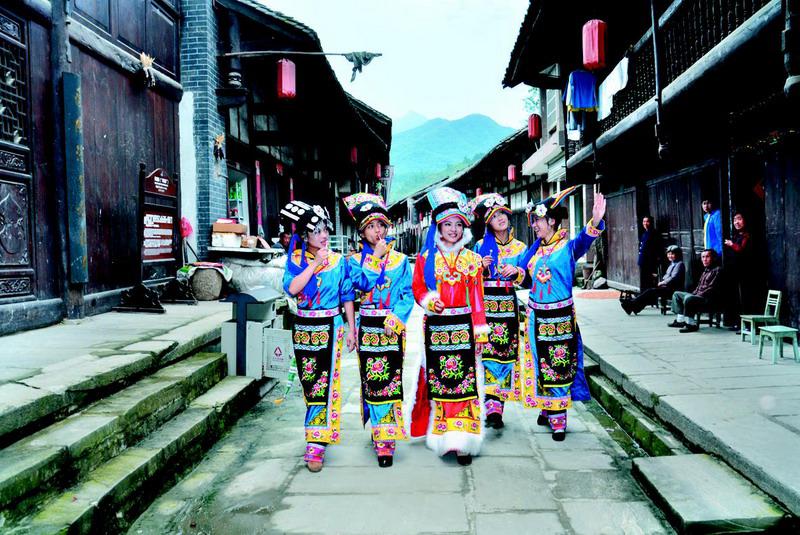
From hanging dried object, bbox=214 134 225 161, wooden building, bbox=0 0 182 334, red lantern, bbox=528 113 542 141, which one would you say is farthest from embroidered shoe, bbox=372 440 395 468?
red lantern, bbox=528 113 542 141

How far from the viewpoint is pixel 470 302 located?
171 inches

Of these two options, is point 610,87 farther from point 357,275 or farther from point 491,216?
point 357,275

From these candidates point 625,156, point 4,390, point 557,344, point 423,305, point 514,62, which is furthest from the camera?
point 514,62

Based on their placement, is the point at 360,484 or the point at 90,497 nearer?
the point at 90,497

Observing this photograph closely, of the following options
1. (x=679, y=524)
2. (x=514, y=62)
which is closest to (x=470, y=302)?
(x=679, y=524)

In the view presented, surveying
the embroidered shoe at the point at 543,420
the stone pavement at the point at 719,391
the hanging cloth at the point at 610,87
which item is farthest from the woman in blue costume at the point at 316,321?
the hanging cloth at the point at 610,87

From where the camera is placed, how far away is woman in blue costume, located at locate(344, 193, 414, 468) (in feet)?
13.9

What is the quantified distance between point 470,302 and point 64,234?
16.5 ft

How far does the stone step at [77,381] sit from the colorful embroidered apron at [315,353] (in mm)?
1395

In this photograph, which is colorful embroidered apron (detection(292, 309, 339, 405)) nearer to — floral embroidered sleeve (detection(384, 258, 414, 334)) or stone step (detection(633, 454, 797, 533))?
floral embroidered sleeve (detection(384, 258, 414, 334))

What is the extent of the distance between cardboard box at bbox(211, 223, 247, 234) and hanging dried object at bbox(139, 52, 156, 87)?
8.19 feet

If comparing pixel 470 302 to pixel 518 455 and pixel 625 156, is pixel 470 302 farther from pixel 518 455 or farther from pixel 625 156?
pixel 625 156

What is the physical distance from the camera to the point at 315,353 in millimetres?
4188

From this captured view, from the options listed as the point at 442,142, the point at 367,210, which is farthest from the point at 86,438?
the point at 442,142
